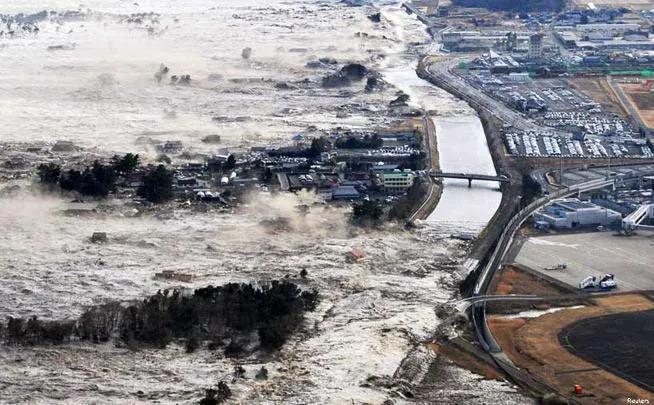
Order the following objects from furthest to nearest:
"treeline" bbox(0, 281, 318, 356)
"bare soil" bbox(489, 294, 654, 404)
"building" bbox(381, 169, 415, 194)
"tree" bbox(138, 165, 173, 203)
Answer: "building" bbox(381, 169, 415, 194) → "tree" bbox(138, 165, 173, 203) → "treeline" bbox(0, 281, 318, 356) → "bare soil" bbox(489, 294, 654, 404)

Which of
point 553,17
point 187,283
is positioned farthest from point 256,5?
point 187,283

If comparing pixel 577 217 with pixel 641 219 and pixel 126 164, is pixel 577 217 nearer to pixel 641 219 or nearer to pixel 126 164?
pixel 641 219

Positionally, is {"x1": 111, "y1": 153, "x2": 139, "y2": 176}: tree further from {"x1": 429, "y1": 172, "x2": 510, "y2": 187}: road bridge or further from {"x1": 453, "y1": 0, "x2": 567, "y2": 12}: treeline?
{"x1": 453, "y1": 0, "x2": 567, "y2": 12}: treeline

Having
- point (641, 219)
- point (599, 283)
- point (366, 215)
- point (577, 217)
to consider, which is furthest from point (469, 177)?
point (599, 283)

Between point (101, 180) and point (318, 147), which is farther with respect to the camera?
point (318, 147)

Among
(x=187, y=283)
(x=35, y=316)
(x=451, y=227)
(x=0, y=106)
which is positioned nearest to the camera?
(x=35, y=316)

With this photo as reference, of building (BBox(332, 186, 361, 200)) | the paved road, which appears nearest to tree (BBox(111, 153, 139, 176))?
building (BBox(332, 186, 361, 200))

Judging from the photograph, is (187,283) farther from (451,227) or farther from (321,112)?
(321,112)
